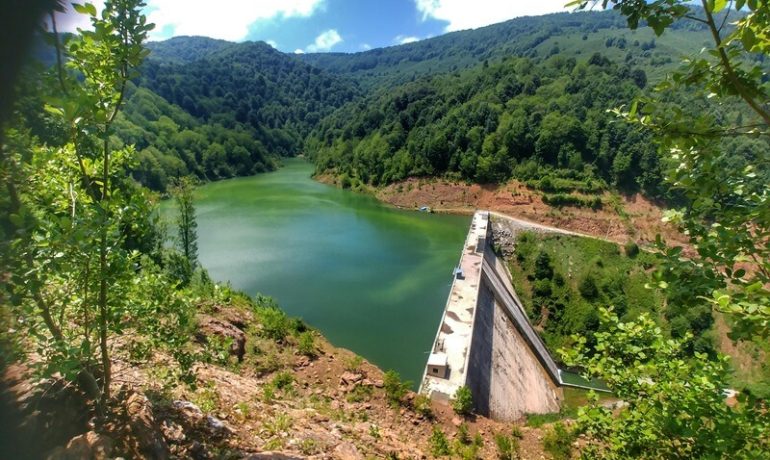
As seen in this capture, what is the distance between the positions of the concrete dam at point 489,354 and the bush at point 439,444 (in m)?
4.13

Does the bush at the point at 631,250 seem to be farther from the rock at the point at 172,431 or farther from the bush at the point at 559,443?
the rock at the point at 172,431

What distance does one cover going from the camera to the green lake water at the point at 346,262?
21938mm

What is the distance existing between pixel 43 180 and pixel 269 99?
518 ft

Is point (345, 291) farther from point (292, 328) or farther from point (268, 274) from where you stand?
point (292, 328)

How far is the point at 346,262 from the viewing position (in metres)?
32.0

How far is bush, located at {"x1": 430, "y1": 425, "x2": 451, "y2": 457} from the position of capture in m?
8.94

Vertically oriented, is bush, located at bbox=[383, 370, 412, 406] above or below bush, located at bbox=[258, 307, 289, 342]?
below

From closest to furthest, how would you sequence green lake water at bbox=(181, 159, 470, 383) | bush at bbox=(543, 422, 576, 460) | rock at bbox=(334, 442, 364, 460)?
rock at bbox=(334, 442, 364, 460) < bush at bbox=(543, 422, 576, 460) < green lake water at bbox=(181, 159, 470, 383)

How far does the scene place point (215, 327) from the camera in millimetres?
12398

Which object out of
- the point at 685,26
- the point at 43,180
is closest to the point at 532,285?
the point at 43,180

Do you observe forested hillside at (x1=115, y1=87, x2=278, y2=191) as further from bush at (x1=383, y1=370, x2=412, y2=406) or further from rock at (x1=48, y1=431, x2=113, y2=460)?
rock at (x1=48, y1=431, x2=113, y2=460)

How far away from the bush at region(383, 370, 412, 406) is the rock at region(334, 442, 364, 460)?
4291 millimetres

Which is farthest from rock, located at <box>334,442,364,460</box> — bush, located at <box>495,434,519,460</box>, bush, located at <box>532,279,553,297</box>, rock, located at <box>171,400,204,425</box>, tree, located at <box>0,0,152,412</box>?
bush, located at <box>532,279,553,297</box>

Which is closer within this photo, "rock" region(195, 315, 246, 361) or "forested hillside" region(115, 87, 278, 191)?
"rock" region(195, 315, 246, 361)
